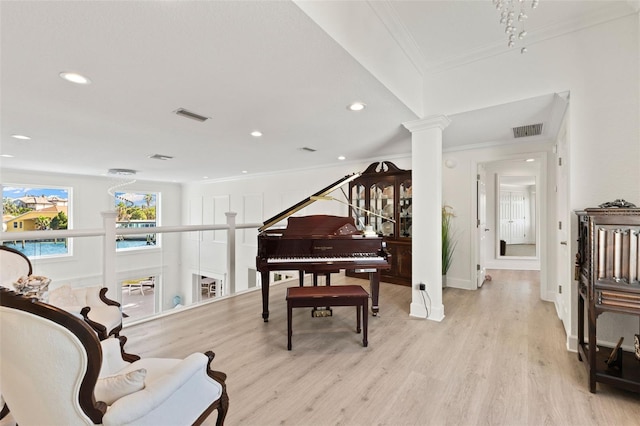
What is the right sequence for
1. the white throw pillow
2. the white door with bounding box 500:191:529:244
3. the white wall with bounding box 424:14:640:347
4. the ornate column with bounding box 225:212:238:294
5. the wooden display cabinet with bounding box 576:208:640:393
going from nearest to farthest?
1. the white throw pillow
2. the wooden display cabinet with bounding box 576:208:640:393
3. the white wall with bounding box 424:14:640:347
4. the ornate column with bounding box 225:212:238:294
5. the white door with bounding box 500:191:529:244

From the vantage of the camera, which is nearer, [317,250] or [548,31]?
[548,31]

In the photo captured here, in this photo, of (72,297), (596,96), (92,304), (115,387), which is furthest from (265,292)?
(596,96)

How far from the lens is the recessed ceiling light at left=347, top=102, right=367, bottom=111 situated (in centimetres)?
275

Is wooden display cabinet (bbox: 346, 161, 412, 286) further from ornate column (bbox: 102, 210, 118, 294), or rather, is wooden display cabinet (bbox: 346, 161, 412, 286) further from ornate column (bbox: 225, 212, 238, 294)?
ornate column (bbox: 102, 210, 118, 294)

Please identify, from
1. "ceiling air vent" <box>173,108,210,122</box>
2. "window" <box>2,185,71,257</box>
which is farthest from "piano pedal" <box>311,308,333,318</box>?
"window" <box>2,185,71,257</box>

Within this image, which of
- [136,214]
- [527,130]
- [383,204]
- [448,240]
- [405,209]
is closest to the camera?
[527,130]

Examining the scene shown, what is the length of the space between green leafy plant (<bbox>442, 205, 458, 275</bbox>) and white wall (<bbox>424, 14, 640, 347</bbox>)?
1988mm

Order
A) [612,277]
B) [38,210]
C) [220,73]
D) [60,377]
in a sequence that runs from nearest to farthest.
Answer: [60,377] → [612,277] → [220,73] → [38,210]

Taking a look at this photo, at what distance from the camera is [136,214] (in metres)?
8.55

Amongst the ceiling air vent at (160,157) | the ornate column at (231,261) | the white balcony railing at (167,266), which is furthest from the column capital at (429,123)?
the ceiling air vent at (160,157)

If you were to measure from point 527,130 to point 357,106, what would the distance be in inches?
95.5

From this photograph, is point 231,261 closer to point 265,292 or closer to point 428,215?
point 265,292

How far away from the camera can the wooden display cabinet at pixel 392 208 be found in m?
4.71

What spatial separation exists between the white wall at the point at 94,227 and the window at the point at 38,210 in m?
0.16
